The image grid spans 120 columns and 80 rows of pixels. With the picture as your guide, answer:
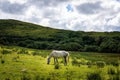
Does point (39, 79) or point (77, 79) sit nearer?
point (39, 79)

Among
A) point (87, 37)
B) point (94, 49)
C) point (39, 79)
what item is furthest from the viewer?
point (87, 37)

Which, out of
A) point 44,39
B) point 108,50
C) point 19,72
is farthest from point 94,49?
point 19,72

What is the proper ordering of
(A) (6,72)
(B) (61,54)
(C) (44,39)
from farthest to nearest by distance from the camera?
1. (C) (44,39)
2. (B) (61,54)
3. (A) (6,72)

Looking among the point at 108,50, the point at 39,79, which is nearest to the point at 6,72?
the point at 39,79

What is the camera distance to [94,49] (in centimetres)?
10238

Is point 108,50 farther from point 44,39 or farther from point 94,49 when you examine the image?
point 44,39

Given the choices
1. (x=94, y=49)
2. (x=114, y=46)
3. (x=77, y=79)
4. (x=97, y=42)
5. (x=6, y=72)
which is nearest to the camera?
(x=77, y=79)

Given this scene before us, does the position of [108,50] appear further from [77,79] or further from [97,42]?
[77,79]

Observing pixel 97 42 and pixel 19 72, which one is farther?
pixel 97 42

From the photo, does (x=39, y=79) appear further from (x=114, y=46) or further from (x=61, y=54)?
(x=114, y=46)

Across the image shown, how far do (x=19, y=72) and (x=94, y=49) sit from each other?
3194 inches

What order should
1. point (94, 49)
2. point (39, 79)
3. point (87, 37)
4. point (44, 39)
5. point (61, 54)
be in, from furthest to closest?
point (44, 39), point (87, 37), point (94, 49), point (61, 54), point (39, 79)

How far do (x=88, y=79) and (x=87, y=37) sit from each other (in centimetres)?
11380

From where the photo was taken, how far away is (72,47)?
104938mm
